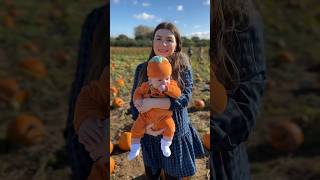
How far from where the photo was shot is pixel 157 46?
1.08m

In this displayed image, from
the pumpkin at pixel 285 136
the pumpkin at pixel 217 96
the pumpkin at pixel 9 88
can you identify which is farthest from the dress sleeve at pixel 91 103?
the pumpkin at pixel 285 136

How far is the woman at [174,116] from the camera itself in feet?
Answer: 3.53

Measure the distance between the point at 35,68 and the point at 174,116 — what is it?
111cm

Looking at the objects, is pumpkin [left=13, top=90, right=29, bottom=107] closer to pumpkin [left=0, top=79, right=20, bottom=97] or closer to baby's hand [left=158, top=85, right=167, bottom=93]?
pumpkin [left=0, top=79, right=20, bottom=97]

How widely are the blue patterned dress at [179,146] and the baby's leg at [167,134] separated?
0.04ft

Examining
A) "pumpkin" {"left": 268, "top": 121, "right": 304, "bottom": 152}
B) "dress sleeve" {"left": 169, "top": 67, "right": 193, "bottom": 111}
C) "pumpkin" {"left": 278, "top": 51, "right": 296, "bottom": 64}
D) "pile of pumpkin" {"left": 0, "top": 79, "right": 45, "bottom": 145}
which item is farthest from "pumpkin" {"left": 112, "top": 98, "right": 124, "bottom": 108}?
"pumpkin" {"left": 278, "top": 51, "right": 296, "bottom": 64}

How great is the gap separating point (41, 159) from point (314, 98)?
123cm

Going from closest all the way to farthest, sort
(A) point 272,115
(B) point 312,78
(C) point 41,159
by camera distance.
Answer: (C) point 41,159 → (A) point 272,115 → (B) point 312,78

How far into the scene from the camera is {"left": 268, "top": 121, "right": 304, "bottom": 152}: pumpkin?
221cm

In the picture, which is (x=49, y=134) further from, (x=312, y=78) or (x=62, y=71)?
(x=312, y=78)

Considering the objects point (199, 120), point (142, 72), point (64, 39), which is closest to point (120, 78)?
point (142, 72)

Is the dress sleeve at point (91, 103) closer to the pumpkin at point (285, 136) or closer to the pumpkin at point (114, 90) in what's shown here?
the pumpkin at point (114, 90)

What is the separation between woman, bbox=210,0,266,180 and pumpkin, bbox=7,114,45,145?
3.36 ft

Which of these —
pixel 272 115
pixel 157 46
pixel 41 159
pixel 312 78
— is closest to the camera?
pixel 157 46
